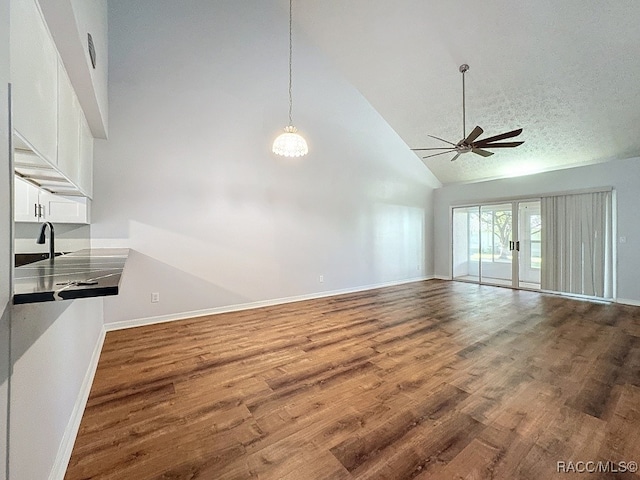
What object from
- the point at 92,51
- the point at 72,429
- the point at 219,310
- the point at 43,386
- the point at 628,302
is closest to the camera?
the point at 43,386

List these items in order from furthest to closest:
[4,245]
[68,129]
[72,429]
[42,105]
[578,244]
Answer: [578,244] < [68,129] < [72,429] < [42,105] < [4,245]

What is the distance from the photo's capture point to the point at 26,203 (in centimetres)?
220

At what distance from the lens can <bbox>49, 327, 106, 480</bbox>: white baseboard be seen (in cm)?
138

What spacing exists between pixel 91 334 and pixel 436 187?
26.7 feet

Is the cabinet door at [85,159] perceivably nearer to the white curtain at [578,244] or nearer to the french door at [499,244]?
the french door at [499,244]

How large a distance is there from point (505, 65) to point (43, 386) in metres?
6.18

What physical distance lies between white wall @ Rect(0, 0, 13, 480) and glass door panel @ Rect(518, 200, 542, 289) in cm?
794

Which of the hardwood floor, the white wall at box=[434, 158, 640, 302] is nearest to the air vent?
the hardwood floor

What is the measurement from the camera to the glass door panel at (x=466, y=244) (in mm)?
7348

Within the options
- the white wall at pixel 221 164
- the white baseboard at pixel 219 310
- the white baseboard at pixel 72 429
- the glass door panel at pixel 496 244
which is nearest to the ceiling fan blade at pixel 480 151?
the white wall at pixel 221 164

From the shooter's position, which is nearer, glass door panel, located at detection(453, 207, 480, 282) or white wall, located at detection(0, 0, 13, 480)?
white wall, located at detection(0, 0, 13, 480)

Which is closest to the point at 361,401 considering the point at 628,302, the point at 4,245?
the point at 4,245

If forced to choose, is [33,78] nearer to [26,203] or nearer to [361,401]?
[26,203]

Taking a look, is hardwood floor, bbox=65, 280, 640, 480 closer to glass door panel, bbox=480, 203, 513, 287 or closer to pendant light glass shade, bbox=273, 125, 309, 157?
pendant light glass shade, bbox=273, 125, 309, 157
